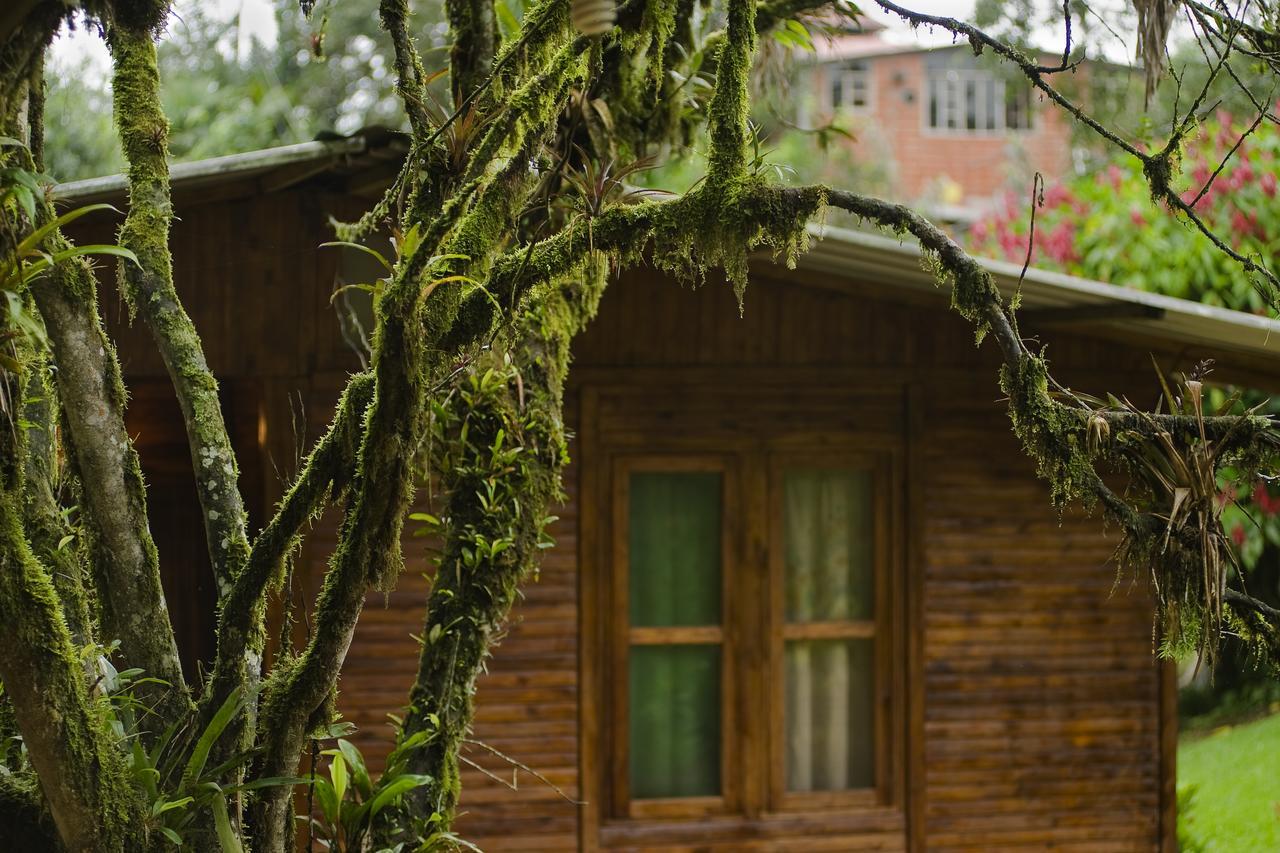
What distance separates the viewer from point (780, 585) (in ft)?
18.7

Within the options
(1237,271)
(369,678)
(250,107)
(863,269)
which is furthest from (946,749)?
(250,107)

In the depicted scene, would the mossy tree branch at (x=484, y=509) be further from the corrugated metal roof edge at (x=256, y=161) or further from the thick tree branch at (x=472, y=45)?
the corrugated metal roof edge at (x=256, y=161)

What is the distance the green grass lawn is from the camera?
7793 mm

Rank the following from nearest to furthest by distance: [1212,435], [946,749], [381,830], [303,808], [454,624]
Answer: [1212,435] < [381,830] < [454,624] < [303,808] < [946,749]

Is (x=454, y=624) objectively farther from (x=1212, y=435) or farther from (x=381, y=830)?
(x=1212, y=435)

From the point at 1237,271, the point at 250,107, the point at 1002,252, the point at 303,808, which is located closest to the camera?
the point at 303,808

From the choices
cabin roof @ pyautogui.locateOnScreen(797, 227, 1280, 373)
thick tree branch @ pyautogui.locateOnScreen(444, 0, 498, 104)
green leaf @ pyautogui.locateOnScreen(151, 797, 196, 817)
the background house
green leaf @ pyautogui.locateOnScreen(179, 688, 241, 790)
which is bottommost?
green leaf @ pyautogui.locateOnScreen(151, 797, 196, 817)

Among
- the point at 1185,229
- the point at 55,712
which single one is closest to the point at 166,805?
the point at 55,712

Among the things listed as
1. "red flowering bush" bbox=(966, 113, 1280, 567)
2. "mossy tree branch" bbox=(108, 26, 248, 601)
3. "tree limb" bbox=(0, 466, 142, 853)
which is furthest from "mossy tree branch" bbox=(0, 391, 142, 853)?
"red flowering bush" bbox=(966, 113, 1280, 567)

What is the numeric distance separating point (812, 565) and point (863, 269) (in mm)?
1408

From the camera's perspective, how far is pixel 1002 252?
10.6 m

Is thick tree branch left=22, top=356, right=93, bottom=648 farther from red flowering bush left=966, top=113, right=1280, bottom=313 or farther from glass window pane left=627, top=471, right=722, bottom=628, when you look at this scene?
red flowering bush left=966, top=113, right=1280, bottom=313

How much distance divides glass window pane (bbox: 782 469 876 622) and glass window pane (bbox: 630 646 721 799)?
0.51 metres

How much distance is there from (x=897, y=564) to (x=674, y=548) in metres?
1.04
